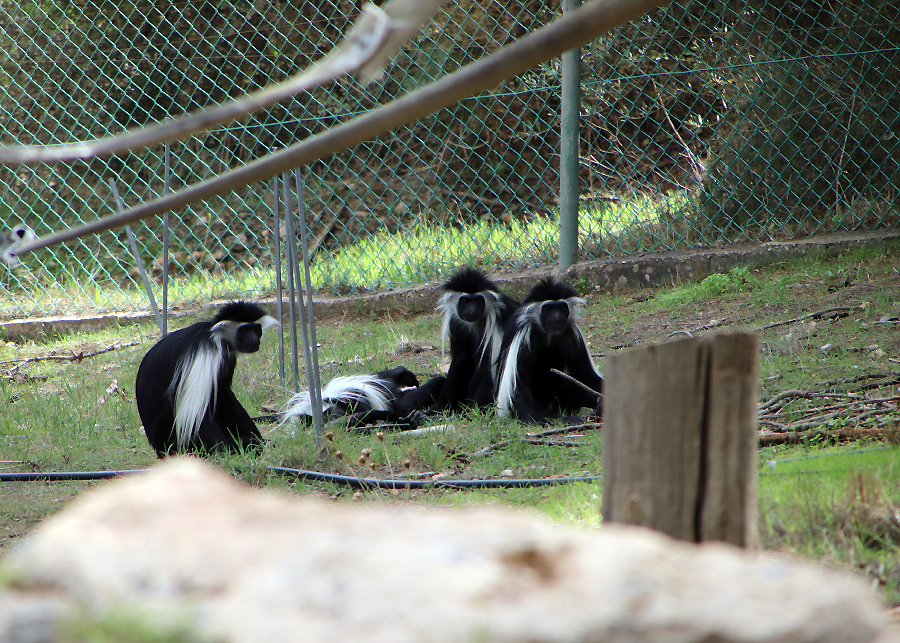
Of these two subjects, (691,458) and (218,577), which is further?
(691,458)

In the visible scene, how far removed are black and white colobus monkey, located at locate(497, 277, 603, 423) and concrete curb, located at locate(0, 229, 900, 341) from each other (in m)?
1.71

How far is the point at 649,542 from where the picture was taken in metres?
1.07

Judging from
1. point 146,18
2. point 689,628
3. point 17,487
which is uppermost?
point 146,18

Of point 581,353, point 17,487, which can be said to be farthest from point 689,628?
point 581,353

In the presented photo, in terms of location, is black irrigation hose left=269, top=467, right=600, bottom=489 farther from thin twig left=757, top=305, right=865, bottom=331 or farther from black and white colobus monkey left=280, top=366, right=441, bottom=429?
thin twig left=757, top=305, right=865, bottom=331

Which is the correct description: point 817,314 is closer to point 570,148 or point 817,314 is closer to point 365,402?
point 570,148

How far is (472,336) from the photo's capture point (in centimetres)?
511

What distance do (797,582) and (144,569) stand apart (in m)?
0.74

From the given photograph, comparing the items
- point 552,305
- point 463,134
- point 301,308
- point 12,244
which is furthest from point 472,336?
point 12,244

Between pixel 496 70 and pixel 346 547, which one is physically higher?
pixel 496 70

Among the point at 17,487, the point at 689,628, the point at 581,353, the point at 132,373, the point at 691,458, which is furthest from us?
the point at 132,373

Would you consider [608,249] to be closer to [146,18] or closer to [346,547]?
[146,18]

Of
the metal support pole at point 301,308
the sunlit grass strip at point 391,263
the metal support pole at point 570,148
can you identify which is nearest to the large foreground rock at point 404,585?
the metal support pole at point 301,308

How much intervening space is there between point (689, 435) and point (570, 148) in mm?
5057
